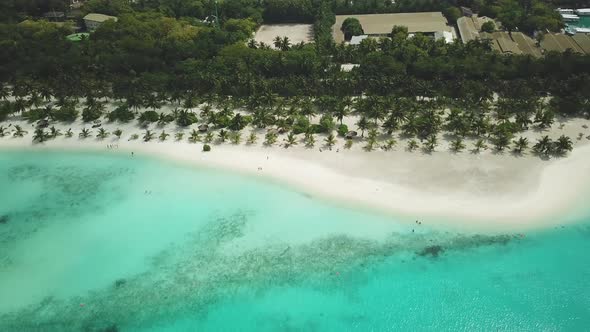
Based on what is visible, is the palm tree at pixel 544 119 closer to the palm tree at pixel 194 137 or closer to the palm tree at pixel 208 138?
the palm tree at pixel 208 138

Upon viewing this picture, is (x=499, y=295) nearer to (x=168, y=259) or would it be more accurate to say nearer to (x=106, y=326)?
(x=168, y=259)

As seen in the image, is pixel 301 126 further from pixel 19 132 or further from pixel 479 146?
pixel 19 132

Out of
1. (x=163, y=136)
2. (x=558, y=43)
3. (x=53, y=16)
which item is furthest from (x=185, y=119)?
(x=558, y=43)

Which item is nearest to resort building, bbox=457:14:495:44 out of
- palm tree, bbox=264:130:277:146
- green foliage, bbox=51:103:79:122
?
palm tree, bbox=264:130:277:146

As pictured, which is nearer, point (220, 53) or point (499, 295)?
point (499, 295)

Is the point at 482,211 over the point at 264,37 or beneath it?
beneath

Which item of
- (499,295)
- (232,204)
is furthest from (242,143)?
(499,295)

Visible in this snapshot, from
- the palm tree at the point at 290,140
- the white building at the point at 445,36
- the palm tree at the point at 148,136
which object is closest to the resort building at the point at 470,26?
the white building at the point at 445,36

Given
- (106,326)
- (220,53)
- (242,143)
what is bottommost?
(106,326)
